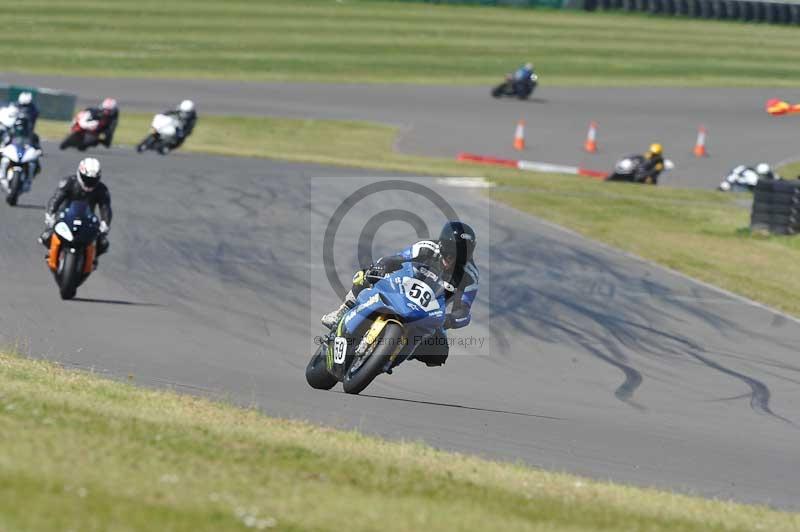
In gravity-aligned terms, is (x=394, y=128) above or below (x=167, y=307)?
above

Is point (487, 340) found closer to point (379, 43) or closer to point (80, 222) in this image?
point (80, 222)

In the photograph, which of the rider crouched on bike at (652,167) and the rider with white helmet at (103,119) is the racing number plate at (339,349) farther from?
the rider crouched on bike at (652,167)

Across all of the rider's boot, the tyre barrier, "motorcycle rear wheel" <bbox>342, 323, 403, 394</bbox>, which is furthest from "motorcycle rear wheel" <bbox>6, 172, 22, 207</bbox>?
the tyre barrier

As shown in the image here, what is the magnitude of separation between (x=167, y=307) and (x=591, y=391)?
16.4 feet

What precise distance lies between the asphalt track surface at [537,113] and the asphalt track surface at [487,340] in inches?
517

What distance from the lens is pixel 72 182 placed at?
1514 centimetres

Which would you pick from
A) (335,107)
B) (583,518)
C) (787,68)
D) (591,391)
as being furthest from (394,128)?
(583,518)

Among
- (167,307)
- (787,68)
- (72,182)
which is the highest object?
(787,68)

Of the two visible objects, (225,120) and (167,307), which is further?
(225,120)

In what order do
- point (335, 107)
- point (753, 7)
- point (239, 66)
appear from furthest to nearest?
point (753, 7), point (239, 66), point (335, 107)

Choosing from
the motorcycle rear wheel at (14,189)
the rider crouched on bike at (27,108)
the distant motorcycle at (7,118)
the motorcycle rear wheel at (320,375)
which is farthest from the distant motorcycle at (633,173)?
the motorcycle rear wheel at (320,375)

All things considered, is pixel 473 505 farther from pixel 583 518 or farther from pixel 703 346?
pixel 703 346

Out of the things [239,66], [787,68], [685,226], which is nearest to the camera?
[685,226]

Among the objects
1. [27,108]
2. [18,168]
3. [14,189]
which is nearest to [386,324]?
[14,189]
